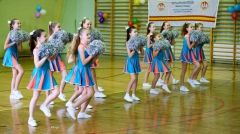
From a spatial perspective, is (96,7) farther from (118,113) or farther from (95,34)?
(118,113)

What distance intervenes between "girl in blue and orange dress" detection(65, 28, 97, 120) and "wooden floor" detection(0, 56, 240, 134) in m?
0.24

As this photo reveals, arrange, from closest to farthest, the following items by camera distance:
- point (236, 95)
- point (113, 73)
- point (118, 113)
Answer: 1. point (118, 113)
2. point (236, 95)
3. point (113, 73)

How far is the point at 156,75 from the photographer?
7719mm

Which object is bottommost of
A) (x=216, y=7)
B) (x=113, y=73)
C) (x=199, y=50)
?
(x=113, y=73)

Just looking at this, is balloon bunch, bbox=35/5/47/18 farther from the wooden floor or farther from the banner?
the wooden floor

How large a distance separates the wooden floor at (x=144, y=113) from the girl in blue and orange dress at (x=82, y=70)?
245 mm

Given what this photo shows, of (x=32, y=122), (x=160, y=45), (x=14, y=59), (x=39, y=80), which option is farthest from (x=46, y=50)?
(x=160, y=45)

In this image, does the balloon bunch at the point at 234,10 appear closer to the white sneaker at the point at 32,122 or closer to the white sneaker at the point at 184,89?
the white sneaker at the point at 184,89

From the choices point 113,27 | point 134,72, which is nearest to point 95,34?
point 134,72

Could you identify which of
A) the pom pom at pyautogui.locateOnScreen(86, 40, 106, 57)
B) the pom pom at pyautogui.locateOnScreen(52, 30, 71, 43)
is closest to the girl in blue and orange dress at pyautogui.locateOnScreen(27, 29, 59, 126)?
the pom pom at pyautogui.locateOnScreen(86, 40, 106, 57)

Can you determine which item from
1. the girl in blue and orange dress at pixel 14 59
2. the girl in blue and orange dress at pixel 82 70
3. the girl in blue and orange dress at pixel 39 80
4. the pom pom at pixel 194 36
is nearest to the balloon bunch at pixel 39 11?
the girl in blue and orange dress at pixel 14 59

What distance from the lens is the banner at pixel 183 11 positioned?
13219 mm

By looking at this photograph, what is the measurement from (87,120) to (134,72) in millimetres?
1678

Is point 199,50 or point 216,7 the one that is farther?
point 216,7
